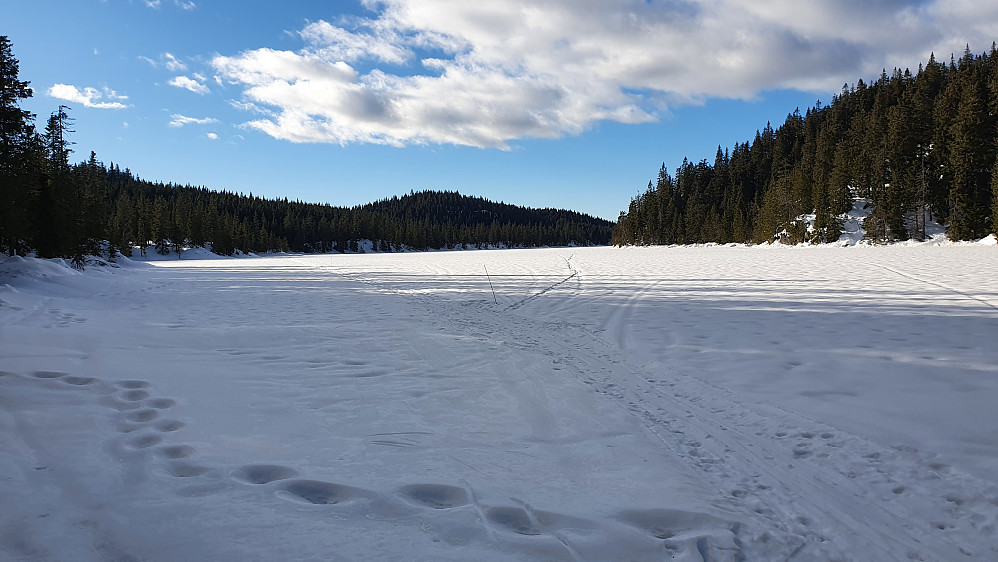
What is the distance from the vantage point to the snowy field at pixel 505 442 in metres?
2.65

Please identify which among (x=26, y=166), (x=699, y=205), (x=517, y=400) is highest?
(x=699, y=205)

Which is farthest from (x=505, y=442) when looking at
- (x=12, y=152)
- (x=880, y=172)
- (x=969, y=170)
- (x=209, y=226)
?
(x=209, y=226)

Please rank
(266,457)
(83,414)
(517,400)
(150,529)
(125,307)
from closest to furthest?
1. (150,529)
2. (266,457)
3. (83,414)
4. (517,400)
5. (125,307)

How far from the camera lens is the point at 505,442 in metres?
4.16

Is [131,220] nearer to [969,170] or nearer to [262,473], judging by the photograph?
[262,473]

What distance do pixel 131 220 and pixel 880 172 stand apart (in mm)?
113199

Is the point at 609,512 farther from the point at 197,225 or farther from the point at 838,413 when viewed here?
the point at 197,225

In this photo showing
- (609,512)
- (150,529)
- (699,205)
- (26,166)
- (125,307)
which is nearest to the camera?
(150,529)

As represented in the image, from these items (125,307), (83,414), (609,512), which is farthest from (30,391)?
(125,307)

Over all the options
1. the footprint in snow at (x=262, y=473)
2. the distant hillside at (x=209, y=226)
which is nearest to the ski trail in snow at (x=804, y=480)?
the footprint in snow at (x=262, y=473)

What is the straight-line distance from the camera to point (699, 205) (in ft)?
327

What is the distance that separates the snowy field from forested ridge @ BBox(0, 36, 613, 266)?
20181mm

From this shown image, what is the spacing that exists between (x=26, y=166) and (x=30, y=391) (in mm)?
27690

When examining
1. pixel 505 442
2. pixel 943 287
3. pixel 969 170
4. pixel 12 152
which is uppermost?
pixel 969 170
